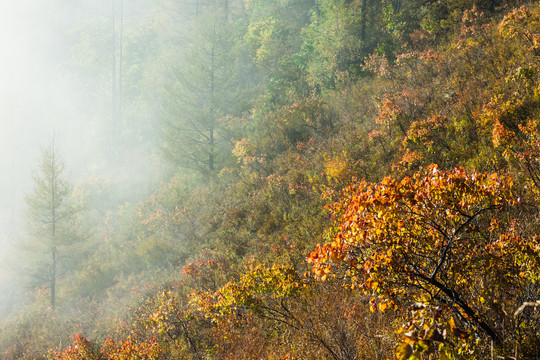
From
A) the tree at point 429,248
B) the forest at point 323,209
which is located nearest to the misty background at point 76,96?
the forest at point 323,209

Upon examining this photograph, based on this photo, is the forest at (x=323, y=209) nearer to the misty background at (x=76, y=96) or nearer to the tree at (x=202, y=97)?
the tree at (x=202, y=97)

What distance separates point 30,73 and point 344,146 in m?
67.3

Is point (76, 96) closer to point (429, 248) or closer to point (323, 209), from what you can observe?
point (323, 209)

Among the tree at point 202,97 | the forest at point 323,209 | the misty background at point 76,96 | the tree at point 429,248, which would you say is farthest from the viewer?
the misty background at point 76,96

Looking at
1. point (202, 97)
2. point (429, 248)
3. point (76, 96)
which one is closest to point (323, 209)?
point (429, 248)

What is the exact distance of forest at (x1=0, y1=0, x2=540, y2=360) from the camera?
2412mm

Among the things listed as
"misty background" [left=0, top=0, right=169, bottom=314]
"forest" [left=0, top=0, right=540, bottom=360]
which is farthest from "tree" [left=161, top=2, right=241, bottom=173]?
"misty background" [left=0, top=0, right=169, bottom=314]

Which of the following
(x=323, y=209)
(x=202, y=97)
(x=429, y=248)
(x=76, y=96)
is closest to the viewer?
(x=429, y=248)

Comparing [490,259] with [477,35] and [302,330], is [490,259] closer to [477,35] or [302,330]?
[302,330]

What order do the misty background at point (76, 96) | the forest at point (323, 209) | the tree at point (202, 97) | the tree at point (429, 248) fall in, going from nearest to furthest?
the tree at point (429, 248) → the forest at point (323, 209) → the tree at point (202, 97) → the misty background at point (76, 96)

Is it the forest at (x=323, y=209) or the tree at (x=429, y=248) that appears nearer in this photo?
the tree at (x=429, y=248)

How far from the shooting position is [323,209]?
7.59m

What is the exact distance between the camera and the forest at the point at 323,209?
2412 mm

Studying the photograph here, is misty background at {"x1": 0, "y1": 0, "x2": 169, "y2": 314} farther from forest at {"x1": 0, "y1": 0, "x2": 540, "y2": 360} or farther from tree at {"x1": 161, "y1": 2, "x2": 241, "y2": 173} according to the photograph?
tree at {"x1": 161, "y1": 2, "x2": 241, "y2": 173}
